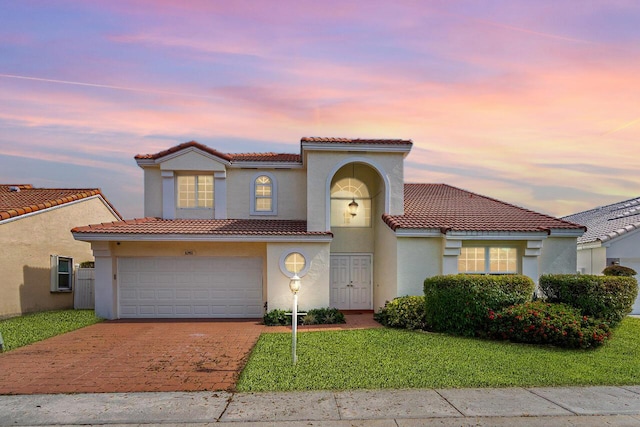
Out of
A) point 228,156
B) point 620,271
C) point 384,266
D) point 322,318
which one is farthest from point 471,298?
point 228,156

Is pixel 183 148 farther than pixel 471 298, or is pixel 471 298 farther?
pixel 183 148

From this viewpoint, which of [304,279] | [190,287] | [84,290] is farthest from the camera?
[84,290]

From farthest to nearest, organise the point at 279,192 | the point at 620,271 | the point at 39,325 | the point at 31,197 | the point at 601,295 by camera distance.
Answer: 1. the point at 31,197
2. the point at 279,192
3. the point at 620,271
4. the point at 39,325
5. the point at 601,295

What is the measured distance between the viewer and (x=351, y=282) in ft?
51.2

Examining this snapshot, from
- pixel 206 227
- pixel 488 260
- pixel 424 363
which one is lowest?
pixel 424 363

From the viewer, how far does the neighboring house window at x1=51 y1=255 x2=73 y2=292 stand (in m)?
16.4

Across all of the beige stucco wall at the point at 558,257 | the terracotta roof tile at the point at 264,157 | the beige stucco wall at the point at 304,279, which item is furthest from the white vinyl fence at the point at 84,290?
the beige stucco wall at the point at 558,257

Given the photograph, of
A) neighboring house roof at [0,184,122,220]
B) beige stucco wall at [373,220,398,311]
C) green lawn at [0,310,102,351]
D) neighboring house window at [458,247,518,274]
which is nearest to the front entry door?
beige stucco wall at [373,220,398,311]

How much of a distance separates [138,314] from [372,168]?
31.6ft

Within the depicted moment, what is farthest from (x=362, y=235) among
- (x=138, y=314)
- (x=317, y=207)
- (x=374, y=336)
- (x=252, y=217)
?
(x=138, y=314)

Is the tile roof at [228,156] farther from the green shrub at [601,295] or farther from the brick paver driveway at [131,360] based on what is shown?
the green shrub at [601,295]

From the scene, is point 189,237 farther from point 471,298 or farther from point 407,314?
point 471,298

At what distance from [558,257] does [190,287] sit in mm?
12411

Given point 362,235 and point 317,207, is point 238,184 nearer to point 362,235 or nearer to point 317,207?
point 317,207
